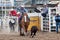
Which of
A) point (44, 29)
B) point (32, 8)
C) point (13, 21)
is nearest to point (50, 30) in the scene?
point (44, 29)

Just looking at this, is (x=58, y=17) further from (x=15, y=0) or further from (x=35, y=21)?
(x=15, y=0)

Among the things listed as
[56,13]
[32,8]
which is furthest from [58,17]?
[32,8]

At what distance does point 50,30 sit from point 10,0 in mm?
7513

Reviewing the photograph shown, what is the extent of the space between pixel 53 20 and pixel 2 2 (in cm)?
583

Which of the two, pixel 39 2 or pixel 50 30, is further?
pixel 39 2

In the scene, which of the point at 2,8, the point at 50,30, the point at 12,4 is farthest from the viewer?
the point at 12,4

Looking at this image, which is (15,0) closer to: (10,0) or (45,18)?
(10,0)

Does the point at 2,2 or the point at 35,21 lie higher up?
the point at 2,2

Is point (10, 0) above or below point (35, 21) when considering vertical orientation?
above

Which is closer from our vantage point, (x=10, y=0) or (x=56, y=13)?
(x=56, y=13)

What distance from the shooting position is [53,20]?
19203 millimetres

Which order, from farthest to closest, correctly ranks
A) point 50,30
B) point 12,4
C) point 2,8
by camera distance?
point 12,4
point 2,8
point 50,30

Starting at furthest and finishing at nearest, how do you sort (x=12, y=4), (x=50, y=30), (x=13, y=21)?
(x=12, y=4) → (x=50, y=30) → (x=13, y=21)

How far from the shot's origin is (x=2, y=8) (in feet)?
76.3
